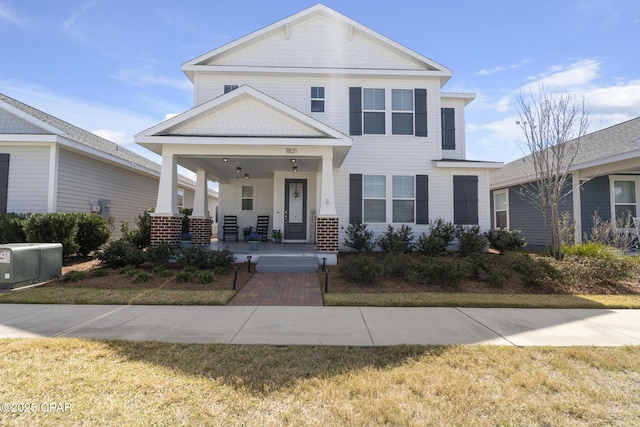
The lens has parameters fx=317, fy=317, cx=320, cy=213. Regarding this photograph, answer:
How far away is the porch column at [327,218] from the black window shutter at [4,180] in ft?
33.9

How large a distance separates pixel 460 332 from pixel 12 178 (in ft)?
45.0

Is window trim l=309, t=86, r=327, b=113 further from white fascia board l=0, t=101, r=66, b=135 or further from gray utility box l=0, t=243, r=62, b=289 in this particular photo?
gray utility box l=0, t=243, r=62, b=289

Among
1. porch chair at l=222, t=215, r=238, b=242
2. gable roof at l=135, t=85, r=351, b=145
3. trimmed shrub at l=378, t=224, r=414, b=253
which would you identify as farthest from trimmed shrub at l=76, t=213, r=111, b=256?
trimmed shrub at l=378, t=224, r=414, b=253

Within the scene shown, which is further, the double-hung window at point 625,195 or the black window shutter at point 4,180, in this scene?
the double-hung window at point 625,195

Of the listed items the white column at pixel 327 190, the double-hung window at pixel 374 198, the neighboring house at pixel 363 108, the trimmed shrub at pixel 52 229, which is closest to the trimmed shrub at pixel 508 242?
the neighboring house at pixel 363 108

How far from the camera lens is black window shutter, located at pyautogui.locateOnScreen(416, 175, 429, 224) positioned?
1155 centimetres

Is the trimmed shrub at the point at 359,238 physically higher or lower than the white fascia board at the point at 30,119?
lower

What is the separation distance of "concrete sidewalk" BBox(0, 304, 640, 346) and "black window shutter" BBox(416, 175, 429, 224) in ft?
19.5

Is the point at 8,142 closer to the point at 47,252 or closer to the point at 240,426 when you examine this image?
the point at 47,252

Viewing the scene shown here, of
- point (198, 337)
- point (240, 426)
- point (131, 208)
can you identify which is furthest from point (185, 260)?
point (131, 208)

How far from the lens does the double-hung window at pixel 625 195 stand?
12.2 m

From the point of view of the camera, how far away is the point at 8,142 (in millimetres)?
10219

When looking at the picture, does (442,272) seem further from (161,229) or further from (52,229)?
(52,229)

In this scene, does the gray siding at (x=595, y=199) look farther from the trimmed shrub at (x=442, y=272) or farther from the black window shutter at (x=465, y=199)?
the trimmed shrub at (x=442, y=272)
